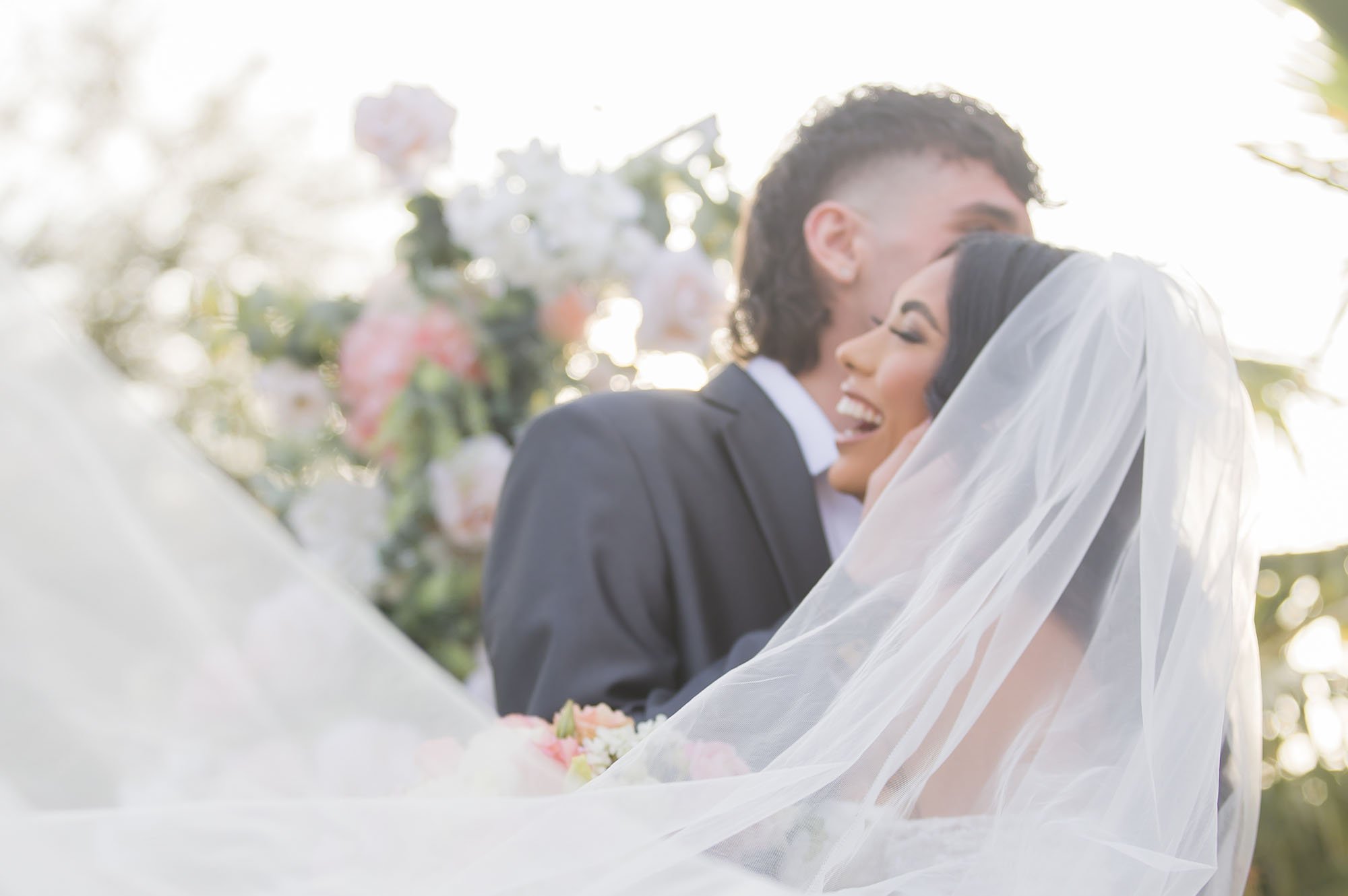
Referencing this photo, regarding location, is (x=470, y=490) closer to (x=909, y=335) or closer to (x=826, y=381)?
(x=826, y=381)

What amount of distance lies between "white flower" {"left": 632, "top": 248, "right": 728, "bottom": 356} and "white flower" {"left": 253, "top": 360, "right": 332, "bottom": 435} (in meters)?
0.78

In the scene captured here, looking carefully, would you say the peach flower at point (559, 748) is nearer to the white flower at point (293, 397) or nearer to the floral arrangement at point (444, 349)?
the floral arrangement at point (444, 349)

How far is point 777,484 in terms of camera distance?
2258 millimetres

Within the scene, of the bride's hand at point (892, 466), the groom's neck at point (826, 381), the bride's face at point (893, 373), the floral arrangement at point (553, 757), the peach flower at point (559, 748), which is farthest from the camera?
the groom's neck at point (826, 381)

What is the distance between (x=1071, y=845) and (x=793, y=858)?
304 mm

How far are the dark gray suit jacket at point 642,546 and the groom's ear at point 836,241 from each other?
352 mm

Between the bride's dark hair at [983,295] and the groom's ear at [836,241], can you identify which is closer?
the bride's dark hair at [983,295]

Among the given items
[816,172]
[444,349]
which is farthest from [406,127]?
[816,172]

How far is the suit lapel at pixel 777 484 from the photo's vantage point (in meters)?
2.17

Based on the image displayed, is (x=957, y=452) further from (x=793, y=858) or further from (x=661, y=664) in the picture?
(x=661, y=664)

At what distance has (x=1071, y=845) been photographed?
47.7 inches

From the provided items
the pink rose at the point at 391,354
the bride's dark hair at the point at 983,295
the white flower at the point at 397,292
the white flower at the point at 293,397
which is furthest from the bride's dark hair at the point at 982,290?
the white flower at the point at 293,397

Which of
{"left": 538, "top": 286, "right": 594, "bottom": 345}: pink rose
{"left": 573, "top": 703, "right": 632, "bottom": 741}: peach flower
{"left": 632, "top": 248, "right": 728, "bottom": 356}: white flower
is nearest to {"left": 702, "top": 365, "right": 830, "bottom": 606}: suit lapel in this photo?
{"left": 632, "top": 248, "right": 728, "bottom": 356}: white flower

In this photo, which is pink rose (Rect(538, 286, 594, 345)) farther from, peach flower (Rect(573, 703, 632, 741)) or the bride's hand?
peach flower (Rect(573, 703, 632, 741))
